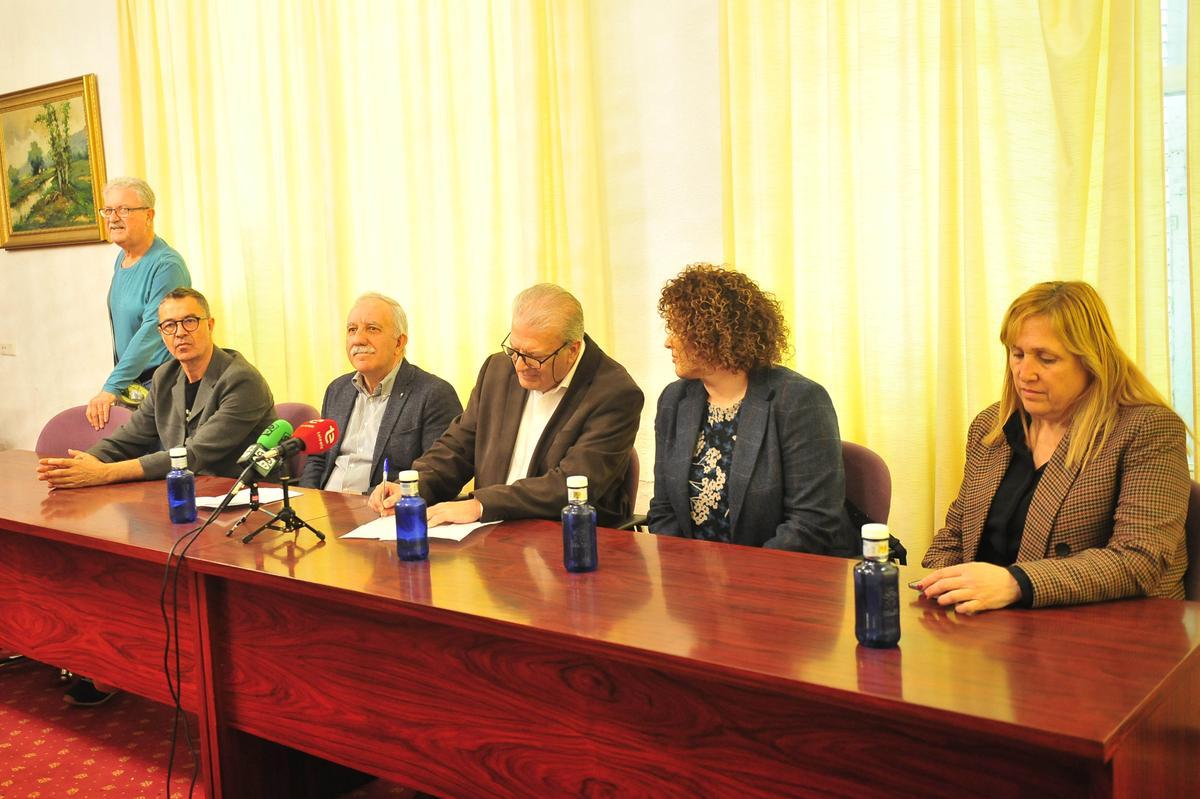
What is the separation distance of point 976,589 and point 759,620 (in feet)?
1.22

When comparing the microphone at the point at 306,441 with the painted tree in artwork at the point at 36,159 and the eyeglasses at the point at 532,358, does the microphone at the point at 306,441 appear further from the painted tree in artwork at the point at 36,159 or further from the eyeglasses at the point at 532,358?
the painted tree in artwork at the point at 36,159

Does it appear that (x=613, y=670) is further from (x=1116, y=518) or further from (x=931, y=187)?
(x=931, y=187)

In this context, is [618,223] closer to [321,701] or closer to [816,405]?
[816,405]

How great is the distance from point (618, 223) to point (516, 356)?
124 centimetres

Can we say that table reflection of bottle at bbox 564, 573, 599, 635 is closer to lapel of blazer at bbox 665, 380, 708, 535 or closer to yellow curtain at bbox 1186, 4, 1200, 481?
lapel of blazer at bbox 665, 380, 708, 535

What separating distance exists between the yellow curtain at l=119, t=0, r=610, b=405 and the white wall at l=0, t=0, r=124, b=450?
1.41 feet

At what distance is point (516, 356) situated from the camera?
10.0ft

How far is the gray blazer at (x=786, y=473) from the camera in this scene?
265 centimetres

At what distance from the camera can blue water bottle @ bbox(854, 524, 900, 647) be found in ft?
5.31

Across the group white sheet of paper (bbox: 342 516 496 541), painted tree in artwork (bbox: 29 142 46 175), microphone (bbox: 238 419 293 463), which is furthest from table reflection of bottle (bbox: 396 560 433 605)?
painted tree in artwork (bbox: 29 142 46 175)

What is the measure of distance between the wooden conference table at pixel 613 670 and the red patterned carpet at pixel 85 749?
0.33 meters

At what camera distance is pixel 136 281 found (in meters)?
5.03

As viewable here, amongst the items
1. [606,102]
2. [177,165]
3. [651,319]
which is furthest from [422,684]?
[177,165]

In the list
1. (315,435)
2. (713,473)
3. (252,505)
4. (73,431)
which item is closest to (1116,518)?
(713,473)
